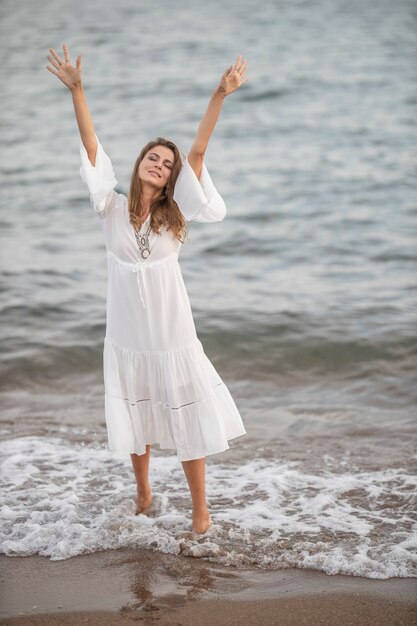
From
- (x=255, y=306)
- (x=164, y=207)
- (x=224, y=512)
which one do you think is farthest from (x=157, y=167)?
(x=255, y=306)

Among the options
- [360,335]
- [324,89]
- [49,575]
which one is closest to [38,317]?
[360,335]

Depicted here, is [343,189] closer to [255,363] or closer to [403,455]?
[255,363]

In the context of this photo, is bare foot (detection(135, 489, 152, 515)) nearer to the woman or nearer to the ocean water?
the ocean water

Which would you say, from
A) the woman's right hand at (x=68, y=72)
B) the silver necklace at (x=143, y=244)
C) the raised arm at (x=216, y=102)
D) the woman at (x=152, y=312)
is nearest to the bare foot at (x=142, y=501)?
the woman at (x=152, y=312)

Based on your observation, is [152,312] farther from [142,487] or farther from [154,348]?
[142,487]

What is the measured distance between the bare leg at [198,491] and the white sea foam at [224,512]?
71 millimetres

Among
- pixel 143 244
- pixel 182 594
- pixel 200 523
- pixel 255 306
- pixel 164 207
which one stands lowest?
pixel 182 594

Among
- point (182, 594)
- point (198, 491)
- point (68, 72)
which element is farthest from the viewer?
point (198, 491)

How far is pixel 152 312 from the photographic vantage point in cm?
407

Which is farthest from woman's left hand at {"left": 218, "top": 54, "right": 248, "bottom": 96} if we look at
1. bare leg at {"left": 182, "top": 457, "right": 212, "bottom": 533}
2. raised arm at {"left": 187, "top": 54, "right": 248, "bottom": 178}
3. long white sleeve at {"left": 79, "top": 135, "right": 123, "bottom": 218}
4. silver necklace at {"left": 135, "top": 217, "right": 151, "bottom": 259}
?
bare leg at {"left": 182, "top": 457, "right": 212, "bottom": 533}

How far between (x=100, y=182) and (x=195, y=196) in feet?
1.55

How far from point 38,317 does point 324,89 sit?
43.3 ft

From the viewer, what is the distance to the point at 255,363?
24.9 feet

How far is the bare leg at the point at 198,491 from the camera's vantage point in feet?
13.8
